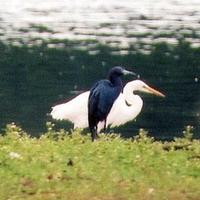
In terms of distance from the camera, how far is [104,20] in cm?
5316

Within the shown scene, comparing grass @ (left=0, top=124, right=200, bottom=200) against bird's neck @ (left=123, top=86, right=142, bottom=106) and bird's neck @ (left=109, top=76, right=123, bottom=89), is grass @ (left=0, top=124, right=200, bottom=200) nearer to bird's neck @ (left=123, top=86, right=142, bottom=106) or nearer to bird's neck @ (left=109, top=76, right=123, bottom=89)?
bird's neck @ (left=109, top=76, right=123, bottom=89)

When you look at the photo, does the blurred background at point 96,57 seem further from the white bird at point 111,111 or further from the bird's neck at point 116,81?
the bird's neck at point 116,81

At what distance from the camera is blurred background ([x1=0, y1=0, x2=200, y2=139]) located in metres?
24.9

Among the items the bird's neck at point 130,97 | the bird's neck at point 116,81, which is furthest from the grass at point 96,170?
the bird's neck at point 130,97

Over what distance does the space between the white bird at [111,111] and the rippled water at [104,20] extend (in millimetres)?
25218

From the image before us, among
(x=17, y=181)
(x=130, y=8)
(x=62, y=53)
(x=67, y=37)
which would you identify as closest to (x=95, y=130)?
(x=17, y=181)

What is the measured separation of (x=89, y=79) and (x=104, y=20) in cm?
2123

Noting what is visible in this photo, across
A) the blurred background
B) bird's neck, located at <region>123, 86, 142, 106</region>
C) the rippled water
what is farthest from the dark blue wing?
the rippled water

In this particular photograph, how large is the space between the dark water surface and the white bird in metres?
4.92

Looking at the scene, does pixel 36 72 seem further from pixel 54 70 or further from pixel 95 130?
pixel 95 130

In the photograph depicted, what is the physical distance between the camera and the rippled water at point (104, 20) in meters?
44.9

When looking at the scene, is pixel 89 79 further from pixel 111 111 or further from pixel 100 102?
pixel 100 102

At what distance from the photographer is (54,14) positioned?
5834cm

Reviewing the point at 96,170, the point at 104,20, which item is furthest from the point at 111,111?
the point at 104,20
